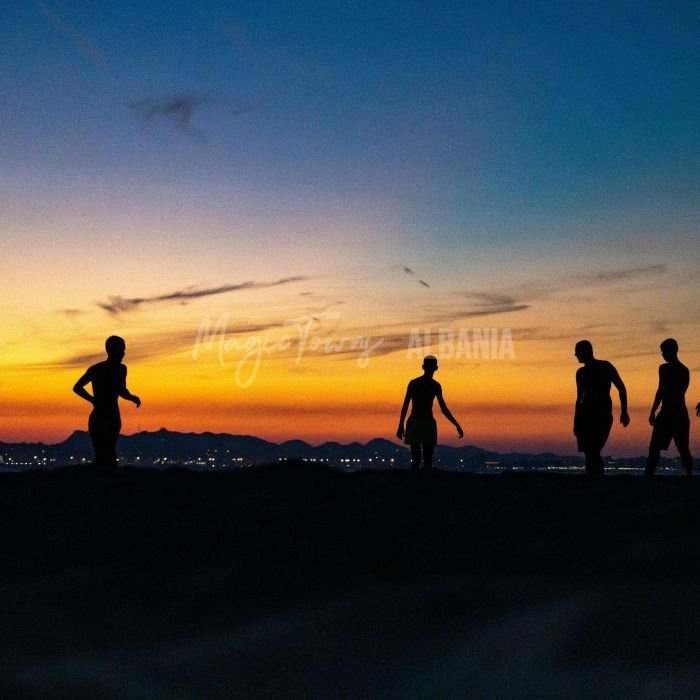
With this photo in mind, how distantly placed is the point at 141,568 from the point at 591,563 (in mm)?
2563

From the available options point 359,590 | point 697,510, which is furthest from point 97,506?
point 697,510

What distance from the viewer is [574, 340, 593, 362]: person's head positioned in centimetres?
939

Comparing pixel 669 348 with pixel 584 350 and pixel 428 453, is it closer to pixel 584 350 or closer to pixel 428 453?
pixel 584 350

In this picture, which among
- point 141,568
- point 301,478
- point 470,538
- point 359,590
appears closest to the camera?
point 359,590

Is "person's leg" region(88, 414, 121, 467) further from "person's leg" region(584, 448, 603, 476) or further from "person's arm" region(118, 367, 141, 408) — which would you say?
"person's leg" region(584, 448, 603, 476)

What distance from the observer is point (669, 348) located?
9.86 metres

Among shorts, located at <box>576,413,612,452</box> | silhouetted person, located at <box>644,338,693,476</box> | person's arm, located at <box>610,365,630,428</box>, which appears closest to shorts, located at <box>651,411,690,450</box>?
silhouetted person, located at <box>644,338,693,476</box>

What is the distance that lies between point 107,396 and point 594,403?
511cm

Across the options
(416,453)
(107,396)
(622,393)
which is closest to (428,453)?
(416,453)

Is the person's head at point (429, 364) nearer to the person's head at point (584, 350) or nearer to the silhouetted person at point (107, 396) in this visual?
the person's head at point (584, 350)

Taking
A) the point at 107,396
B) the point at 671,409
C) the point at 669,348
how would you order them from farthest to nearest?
the point at 671,409 → the point at 669,348 → the point at 107,396

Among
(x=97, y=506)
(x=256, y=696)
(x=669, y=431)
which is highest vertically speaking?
(x=669, y=431)

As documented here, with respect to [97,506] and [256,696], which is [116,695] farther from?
[97,506]

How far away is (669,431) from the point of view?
10.2 meters
